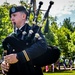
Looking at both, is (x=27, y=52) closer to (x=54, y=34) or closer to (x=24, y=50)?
(x=24, y=50)

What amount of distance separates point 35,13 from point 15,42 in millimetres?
537

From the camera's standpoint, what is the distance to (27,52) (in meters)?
3.42

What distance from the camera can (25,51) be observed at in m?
3.45

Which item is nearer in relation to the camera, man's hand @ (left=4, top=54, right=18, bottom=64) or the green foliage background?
man's hand @ (left=4, top=54, right=18, bottom=64)

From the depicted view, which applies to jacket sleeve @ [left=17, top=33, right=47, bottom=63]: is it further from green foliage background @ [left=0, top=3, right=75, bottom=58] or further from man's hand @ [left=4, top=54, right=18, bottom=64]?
green foliage background @ [left=0, top=3, right=75, bottom=58]

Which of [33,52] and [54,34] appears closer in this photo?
[33,52]

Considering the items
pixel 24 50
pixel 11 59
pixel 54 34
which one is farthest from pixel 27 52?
pixel 54 34

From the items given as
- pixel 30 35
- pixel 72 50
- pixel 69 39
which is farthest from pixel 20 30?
pixel 69 39

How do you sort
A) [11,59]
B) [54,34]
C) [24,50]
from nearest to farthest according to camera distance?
[11,59], [24,50], [54,34]

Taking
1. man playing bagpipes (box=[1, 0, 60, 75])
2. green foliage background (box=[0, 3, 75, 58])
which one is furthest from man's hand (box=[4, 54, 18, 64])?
green foliage background (box=[0, 3, 75, 58])

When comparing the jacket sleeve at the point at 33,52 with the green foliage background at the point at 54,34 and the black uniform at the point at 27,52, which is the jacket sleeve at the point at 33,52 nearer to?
the black uniform at the point at 27,52

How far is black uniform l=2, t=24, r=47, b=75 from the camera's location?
3.40m

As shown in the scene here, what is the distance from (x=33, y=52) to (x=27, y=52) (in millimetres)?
78

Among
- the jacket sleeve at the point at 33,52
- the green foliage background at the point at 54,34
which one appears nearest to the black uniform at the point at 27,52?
the jacket sleeve at the point at 33,52
